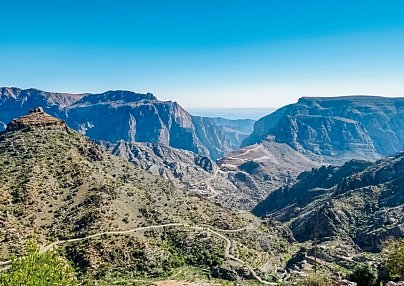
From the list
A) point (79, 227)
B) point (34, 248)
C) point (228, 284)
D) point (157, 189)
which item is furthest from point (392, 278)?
point (157, 189)

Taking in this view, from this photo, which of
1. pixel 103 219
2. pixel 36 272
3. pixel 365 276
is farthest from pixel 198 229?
pixel 36 272

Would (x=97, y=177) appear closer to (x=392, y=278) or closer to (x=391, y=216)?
(x=392, y=278)

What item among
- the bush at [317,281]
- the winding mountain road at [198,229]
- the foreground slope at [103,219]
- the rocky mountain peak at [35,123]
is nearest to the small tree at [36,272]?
the bush at [317,281]

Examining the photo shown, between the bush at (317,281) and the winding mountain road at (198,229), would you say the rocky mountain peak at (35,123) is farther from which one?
the bush at (317,281)

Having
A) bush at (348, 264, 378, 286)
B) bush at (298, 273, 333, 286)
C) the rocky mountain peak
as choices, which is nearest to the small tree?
bush at (298, 273, 333, 286)

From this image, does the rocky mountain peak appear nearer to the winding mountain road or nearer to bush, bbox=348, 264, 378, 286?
the winding mountain road
